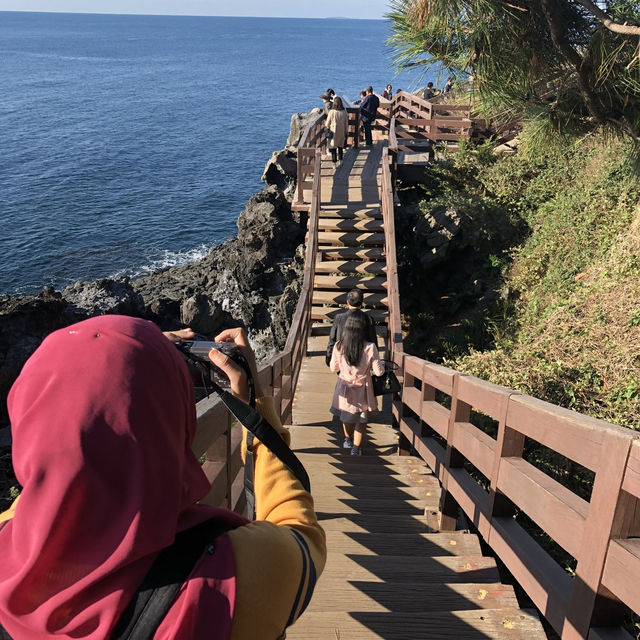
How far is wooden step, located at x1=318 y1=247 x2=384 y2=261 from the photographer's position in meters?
11.0

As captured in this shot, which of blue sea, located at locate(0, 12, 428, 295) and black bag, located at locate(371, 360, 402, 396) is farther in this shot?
blue sea, located at locate(0, 12, 428, 295)

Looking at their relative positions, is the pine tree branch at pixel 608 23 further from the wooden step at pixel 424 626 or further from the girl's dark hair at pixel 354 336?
the wooden step at pixel 424 626

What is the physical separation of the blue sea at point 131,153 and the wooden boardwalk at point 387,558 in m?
3.77

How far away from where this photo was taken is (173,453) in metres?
0.99

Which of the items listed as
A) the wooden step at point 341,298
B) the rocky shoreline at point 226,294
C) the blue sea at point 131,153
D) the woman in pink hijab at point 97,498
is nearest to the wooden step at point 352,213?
the wooden step at point 341,298

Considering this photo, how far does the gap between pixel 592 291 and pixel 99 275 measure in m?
22.8

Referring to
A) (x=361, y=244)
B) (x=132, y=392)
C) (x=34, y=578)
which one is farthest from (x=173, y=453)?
(x=361, y=244)

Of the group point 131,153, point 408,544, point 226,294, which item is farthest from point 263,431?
point 131,153

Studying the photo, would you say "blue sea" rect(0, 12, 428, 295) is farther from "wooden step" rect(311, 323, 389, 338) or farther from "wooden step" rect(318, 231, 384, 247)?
"wooden step" rect(311, 323, 389, 338)

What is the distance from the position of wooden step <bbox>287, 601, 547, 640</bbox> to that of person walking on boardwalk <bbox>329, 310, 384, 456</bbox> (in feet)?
10.1

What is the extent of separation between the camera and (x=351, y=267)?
10820 mm

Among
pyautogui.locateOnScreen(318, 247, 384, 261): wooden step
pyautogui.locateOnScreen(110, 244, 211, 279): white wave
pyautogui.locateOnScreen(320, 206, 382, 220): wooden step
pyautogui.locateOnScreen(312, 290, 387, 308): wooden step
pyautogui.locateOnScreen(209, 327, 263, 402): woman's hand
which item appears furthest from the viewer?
pyautogui.locateOnScreen(110, 244, 211, 279): white wave

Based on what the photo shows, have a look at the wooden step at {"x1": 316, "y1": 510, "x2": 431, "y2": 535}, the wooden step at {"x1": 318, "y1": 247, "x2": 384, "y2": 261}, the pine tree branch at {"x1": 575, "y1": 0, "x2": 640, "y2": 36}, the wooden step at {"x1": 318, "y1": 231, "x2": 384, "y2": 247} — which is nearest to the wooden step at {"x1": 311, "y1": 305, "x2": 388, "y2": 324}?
the wooden step at {"x1": 318, "y1": 247, "x2": 384, "y2": 261}

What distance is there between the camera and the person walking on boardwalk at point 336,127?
45.7ft
